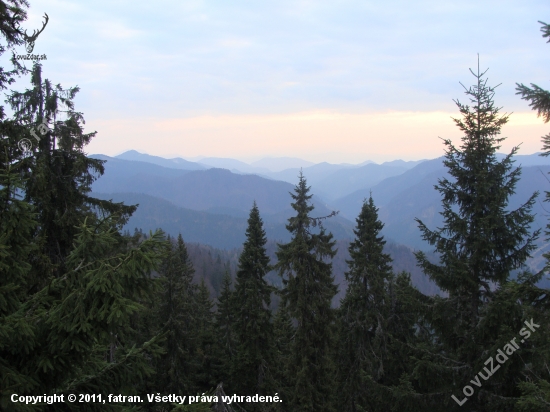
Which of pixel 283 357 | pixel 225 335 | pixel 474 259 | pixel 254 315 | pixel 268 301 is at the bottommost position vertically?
pixel 225 335

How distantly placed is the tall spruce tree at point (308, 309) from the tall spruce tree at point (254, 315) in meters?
4.19

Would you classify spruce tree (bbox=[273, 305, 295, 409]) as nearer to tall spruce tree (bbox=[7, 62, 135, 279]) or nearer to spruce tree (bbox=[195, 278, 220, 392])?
spruce tree (bbox=[195, 278, 220, 392])

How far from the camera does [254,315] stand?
2138 centimetres

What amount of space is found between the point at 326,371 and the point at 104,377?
14921mm

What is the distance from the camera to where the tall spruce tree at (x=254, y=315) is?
69.5ft

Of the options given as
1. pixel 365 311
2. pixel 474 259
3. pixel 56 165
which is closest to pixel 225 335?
pixel 365 311

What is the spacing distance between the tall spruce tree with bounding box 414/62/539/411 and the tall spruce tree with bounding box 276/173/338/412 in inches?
275

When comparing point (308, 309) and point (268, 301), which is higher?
point (308, 309)

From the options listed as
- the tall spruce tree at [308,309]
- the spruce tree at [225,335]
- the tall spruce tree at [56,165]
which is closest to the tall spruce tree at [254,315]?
the spruce tree at [225,335]

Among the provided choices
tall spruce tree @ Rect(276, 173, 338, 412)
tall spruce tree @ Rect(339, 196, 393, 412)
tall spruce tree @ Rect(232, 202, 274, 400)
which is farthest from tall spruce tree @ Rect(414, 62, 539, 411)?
tall spruce tree @ Rect(232, 202, 274, 400)

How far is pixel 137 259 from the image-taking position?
3.82 metres

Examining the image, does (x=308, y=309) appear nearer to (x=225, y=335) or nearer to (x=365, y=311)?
(x=365, y=311)

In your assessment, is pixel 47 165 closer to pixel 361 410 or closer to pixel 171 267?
pixel 171 267

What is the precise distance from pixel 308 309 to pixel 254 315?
589 centimetres
